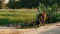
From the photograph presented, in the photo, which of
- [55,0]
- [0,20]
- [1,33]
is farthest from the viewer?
[55,0]

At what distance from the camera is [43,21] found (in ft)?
52.1

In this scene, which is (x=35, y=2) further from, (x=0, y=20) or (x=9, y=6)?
(x=0, y=20)

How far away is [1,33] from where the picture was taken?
1210 cm

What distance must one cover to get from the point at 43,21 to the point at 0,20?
656cm

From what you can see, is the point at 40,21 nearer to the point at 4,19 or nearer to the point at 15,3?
the point at 4,19

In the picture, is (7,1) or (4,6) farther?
(7,1)

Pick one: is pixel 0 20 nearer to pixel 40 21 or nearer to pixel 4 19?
pixel 4 19

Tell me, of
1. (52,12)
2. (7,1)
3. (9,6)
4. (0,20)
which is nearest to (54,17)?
(52,12)

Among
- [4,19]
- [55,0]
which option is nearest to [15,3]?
[55,0]

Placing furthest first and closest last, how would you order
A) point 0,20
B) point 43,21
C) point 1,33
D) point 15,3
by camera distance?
1. point 15,3
2. point 0,20
3. point 43,21
4. point 1,33

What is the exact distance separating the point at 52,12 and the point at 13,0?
1682 centimetres

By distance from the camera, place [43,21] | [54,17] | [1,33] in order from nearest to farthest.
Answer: [1,33], [43,21], [54,17]

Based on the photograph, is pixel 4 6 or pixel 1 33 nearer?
pixel 1 33

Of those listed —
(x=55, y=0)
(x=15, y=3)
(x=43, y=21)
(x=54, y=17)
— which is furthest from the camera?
(x=15, y=3)
